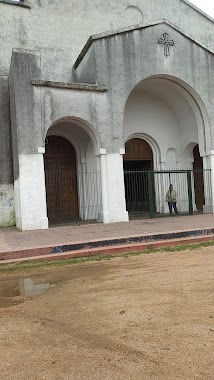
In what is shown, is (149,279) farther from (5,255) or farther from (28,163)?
(28,163)

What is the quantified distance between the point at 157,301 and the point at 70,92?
10.1 m

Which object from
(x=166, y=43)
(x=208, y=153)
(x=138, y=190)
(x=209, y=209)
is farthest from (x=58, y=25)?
(x=209, y=209)

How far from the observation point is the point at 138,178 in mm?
19438

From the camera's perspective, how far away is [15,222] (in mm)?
14453

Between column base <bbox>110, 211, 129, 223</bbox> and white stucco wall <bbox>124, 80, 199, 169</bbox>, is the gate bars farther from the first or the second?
column base <bbox>110, 211, 129, 223</bbox>

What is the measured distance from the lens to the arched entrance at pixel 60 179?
1608 cm

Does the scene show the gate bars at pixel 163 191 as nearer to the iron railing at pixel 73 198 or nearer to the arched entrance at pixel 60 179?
the iron railing at pixel 73 198

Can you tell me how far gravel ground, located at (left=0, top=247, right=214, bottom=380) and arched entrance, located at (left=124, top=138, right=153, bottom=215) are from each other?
475 inches

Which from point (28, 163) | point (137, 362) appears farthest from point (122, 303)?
point (28, 163)

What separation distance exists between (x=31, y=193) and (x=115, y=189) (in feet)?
10.5

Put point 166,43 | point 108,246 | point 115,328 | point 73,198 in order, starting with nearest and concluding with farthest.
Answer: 1. point 115,328
2. point 108,246
3. point 166,43
4. point 73,198

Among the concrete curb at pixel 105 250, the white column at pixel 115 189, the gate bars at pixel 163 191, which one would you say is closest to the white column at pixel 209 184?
the gate bars at pixel 163 191

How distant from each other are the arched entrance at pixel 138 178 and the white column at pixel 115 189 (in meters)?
4.16

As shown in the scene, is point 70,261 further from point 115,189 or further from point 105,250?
point 115,189
